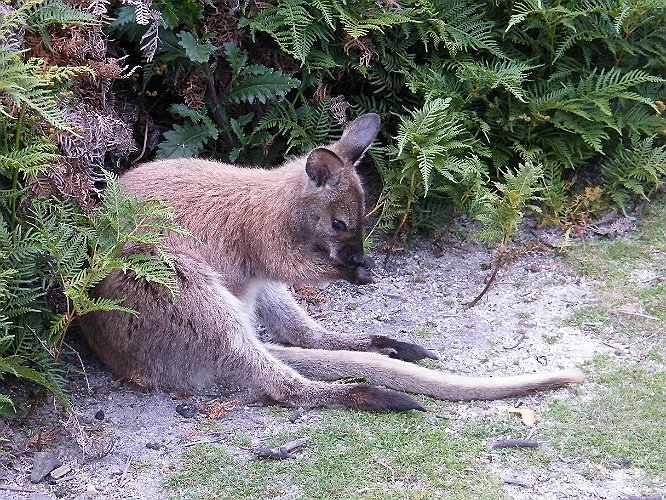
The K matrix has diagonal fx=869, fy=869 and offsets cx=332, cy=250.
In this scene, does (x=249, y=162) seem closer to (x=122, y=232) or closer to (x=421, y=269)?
(x=421, y=269)

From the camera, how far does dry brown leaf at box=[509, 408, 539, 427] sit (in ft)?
15.9

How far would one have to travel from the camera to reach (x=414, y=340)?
232 inches

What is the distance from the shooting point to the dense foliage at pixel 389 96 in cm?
559

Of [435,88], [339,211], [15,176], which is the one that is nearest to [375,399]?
[339,211]

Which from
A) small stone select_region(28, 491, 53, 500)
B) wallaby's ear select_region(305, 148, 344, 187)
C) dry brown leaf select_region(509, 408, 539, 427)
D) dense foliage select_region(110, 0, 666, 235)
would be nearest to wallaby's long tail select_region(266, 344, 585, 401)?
dry brown leaf select_region(509, 408, 539, 427)

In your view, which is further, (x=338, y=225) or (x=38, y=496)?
(x=338, y=225)

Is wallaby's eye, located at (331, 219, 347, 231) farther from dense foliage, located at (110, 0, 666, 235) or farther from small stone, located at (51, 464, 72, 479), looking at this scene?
small stone, located at (51, 464, 72, 479)

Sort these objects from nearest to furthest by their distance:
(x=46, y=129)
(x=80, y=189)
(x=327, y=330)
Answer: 1. (x=46, y=129)
2. (x=80, y=189)
3. (x=327, y=330)

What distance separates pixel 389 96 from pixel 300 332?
2.29 m

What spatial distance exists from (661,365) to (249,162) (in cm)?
339

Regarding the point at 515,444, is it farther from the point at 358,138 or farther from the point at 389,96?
the point at 389,96

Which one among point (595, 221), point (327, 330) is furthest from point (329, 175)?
point (595, 221)

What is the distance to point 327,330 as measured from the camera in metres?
6.01

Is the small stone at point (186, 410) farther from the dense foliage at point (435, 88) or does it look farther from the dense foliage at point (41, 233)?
the dense foliage at point (435, 88)
